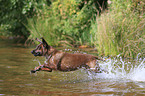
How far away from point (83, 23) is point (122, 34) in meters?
5.28

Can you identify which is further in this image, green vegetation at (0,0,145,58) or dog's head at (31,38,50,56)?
green vegetation at (0,0,145,58)

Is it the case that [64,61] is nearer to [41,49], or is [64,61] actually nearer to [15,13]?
[41,49]

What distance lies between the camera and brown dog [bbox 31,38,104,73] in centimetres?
715

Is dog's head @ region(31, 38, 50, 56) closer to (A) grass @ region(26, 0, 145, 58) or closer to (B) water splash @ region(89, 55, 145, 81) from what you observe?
(B) water splash @ region(89, 55, 145, 81)

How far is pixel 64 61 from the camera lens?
24.0 feet

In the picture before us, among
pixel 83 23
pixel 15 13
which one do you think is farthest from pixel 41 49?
pixel 15 13

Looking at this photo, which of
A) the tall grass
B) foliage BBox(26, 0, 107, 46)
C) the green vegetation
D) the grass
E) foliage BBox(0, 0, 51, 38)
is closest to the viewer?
the tall grass

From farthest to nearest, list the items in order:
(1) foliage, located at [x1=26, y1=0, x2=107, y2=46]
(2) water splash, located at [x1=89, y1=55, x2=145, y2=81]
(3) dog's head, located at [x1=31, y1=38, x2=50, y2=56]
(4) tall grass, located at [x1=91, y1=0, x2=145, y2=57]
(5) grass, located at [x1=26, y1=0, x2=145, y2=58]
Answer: (1) foliage, located at [x1=26, y1=0, x2=107, y2=46], (5) grass, located at [x1=26, y1=0, x2=145, y2=58], (4) tall grass, located at [x1=91, y1=0, x2=145, y2=57], (2) water splash, located at [x1=89, y1=55, x2=145, y2=81], (3) dog's head, located at [x1=31, y1=38, x2=50, y2=56]

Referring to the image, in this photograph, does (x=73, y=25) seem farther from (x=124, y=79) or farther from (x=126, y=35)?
(x=124, y=79)

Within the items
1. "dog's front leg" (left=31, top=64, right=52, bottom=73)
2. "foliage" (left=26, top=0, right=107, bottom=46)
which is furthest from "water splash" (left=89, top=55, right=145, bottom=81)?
"foliage" (left=26, top=0, right=107, bottom=46)

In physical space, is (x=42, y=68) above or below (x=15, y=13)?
below

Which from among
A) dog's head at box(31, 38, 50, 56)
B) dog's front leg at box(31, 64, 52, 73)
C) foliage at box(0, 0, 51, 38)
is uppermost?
foliage at box(0, 0, 51, 38)

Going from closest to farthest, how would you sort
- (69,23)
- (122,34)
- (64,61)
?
(64,61), (122,34), (69,23)

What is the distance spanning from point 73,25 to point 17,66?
23.6 ft
